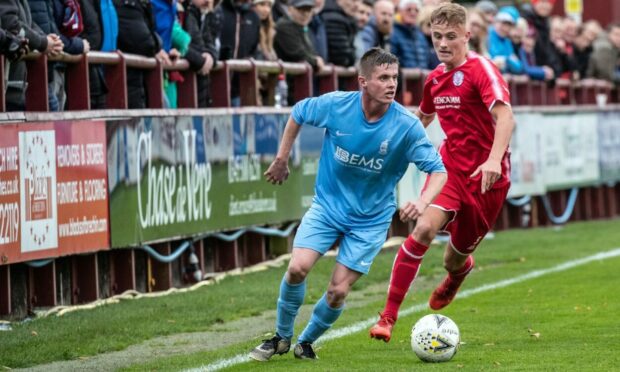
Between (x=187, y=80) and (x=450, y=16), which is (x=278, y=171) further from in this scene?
(x=187, y=80)

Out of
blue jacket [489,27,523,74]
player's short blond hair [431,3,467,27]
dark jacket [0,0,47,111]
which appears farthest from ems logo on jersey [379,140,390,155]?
blue jacket [489,27,523,74]

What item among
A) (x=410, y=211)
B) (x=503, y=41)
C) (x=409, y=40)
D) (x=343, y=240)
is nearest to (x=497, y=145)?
(x=343, y=240)

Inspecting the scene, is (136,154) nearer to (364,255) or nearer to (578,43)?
(364,255)

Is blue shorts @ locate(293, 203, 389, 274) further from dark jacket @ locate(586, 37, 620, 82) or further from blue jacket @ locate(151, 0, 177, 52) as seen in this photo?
dark jacket @ locate(586, 37, 620, 82)

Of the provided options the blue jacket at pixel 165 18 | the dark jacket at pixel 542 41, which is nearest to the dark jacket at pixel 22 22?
the blue jacket at pixel 165 18

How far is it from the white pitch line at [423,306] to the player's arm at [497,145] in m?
1.57

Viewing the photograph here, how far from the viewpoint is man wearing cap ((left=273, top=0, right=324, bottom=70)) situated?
1753 centimetres

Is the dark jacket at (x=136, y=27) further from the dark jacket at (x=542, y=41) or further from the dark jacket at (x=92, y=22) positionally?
the dark jacket at (x=542, y=41)

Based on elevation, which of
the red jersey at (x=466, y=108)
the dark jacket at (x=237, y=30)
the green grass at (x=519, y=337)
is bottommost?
the green grass at (x=519, y=337)

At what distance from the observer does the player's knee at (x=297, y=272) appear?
975 cm

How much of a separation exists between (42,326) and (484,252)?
8.59 m

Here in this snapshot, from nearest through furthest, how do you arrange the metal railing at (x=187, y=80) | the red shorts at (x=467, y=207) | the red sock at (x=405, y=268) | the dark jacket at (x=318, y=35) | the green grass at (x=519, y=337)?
the green grass at (x=519, y=337) < the red sock at (x=405, y=268) < the red shorts at (x=467, y=207) < the metal railing at (x=187, y=80) < the dark jacket at (x=318, y=35)

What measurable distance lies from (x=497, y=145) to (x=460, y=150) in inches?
31.0

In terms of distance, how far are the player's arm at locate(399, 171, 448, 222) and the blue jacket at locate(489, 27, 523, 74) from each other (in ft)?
45.8
